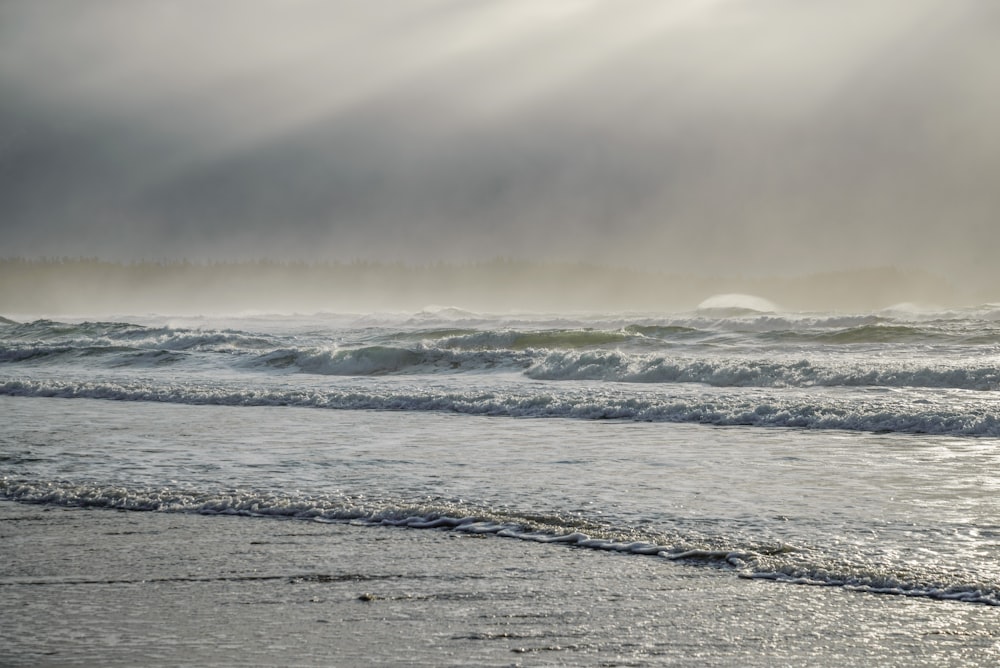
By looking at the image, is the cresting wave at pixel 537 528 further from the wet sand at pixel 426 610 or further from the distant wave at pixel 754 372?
the distant wave at pixel 754 372

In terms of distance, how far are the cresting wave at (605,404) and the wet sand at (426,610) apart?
6.70m

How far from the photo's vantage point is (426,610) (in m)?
4.06

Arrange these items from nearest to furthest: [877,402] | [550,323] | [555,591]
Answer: [555,591] < [877,402] < [550,323]

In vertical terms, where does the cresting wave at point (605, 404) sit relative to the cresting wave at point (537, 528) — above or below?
above

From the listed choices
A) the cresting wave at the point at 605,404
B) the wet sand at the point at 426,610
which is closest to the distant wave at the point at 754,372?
the cresting wave at the point at 605,404

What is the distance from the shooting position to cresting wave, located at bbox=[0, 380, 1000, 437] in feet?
34.7

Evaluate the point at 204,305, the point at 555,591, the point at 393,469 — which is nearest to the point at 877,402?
the point at 393,469

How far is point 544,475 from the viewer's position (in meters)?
7.54

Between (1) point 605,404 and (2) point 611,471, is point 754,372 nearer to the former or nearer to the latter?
(1) point 605,404

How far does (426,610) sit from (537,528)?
1.67 m

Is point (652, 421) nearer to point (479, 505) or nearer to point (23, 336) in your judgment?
point (479, 505)

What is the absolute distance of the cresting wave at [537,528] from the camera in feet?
14.6

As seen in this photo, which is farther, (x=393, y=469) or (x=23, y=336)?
(x=23, y=336)

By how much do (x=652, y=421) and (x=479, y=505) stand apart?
567 centimetres
